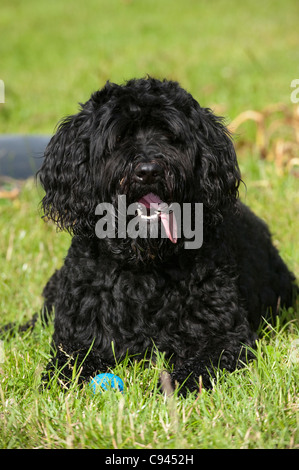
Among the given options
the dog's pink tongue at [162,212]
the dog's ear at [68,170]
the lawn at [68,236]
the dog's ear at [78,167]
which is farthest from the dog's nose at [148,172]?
the lawn at [68,236]

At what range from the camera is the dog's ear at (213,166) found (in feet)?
11.1

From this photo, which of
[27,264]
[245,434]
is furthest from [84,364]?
[27,264]

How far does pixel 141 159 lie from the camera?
3070 mm

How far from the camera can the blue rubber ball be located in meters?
3.06

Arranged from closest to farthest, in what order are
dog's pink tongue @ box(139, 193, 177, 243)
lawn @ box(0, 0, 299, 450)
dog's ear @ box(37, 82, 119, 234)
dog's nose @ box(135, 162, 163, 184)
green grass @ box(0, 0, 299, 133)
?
lawn @ box(0, 0, 299, 450)
dog's nose @ box(135, 162, 163, 184)
dog's pink tongue @ box(139, 193, 177, 243)
dog's ear @ box(37, 82, 119, 234)
green grass @ box(0, 0, 299, 133)

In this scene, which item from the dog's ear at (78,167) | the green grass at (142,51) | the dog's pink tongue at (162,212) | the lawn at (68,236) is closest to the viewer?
the lawn at (68,236)

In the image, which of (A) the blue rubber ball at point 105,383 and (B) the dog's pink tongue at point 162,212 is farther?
(B) the dog's pink tongue at point 162,212

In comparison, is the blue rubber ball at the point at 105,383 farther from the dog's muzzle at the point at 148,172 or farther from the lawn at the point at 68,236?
the dog's muzzle at the point at 148,172

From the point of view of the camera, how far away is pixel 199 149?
3396mm

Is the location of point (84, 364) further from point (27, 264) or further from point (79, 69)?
point (79, 69)

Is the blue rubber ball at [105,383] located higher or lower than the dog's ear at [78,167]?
lower

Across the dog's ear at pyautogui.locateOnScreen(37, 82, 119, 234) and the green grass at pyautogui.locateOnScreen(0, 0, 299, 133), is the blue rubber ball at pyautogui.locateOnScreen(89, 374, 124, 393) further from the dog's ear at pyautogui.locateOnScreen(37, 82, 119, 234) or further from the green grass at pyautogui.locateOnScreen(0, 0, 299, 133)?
the green grass at pyautogui.locateOnScreen(0, 0, 299, 133)

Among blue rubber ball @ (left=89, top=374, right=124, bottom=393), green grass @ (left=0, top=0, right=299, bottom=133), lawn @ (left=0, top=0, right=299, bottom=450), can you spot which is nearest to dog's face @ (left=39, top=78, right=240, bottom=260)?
lawn @ (left=0, top=0, right=299, bottom=450)

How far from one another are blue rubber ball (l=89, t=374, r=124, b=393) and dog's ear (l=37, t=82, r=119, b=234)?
2.62 ft
